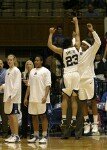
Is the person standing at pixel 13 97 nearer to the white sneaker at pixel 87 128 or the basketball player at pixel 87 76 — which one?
the basketball player at pixel 87 76

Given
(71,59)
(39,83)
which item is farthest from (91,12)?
(39,83)

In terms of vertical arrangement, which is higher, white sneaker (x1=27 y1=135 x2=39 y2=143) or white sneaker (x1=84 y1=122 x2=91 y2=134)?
white sneaker (x1=84 y1=122 x2=91 y2=134)

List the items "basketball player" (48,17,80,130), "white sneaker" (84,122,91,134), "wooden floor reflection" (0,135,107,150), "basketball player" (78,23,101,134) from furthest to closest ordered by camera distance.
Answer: "white sneaker" (84,122,91,134)
"basketball player" (78,23,101,134)
"basketball player" (48,17,80,130)
"wooden floor reflection" (0,135,107,150)

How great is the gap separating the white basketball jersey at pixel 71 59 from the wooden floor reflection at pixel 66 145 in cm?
159

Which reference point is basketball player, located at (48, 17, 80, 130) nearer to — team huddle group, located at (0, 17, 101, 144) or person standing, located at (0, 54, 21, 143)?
team huddle group, located at (0, 17, 101, 144)

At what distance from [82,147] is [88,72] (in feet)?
7.14

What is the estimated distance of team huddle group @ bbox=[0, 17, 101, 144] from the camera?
481 inches

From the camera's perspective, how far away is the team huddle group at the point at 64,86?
1222 cm

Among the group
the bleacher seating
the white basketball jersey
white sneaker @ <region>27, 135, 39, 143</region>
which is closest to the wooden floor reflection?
white sneaker @ <region>27, 135, 39, 143</region>

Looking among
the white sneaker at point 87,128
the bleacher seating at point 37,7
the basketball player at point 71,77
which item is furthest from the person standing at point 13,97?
the bleacher seating at point 37,7

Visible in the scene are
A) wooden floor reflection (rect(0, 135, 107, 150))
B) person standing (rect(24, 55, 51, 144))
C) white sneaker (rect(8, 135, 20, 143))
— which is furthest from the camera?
white sneaker (rect(8, 135, 20, 143))

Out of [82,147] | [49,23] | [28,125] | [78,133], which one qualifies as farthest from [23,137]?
[49,23]

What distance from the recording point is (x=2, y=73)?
13.9 meters

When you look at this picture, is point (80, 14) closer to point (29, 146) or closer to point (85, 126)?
point (85, 126)
